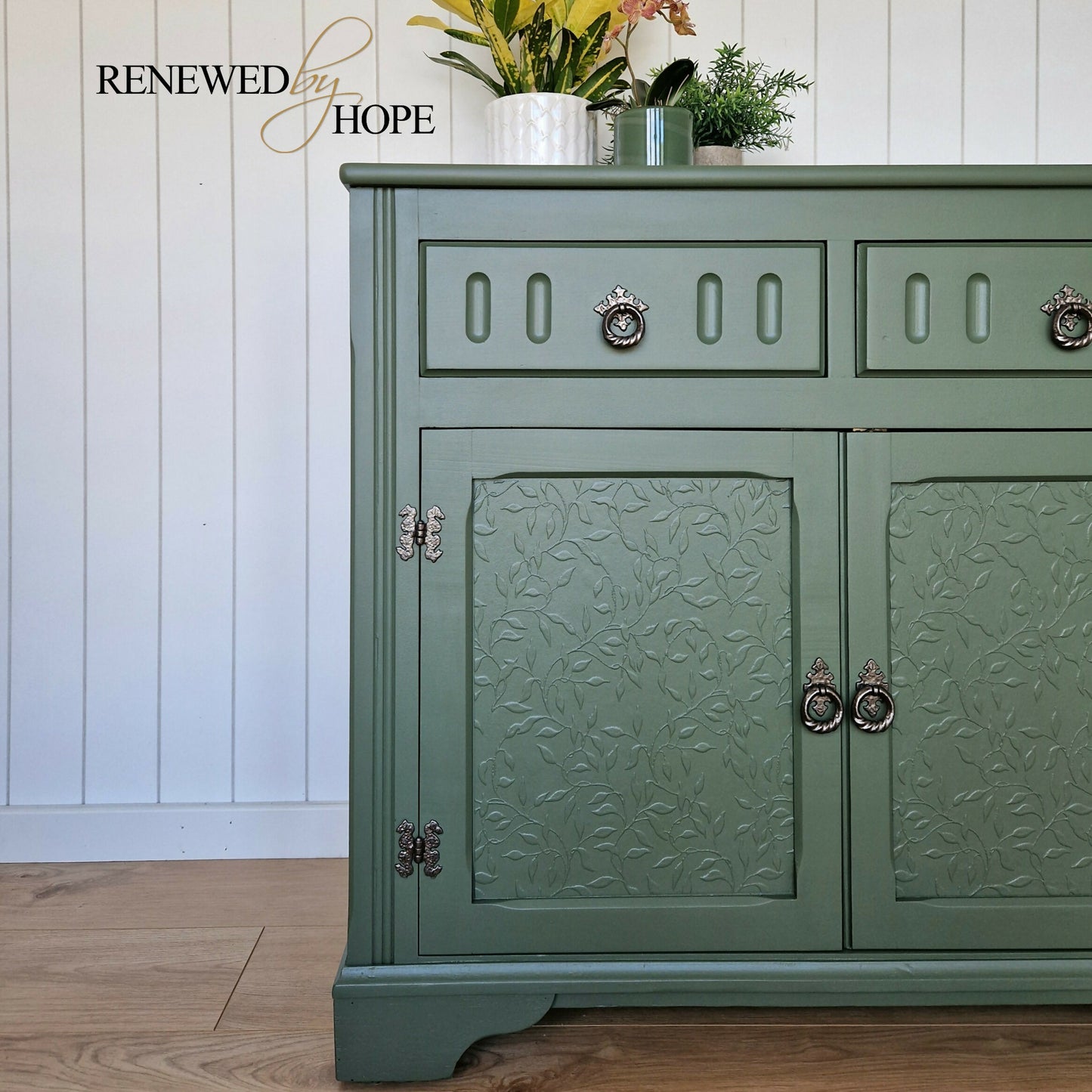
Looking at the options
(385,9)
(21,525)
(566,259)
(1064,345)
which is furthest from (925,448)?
(21,525)

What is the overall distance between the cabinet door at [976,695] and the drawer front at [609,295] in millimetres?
209

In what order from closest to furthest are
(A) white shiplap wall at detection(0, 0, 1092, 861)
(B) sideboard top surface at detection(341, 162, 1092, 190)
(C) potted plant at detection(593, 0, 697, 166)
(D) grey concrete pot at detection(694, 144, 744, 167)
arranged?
1. (B) sideboard top surface at detection(341, 162, 1092, 190)
2. (C) potted plant at detection(593, 0, 697, 166)
3. (D) grey concrete pot at detection(694, 144, 744, 167)
4. (A) white shiplap wall at detection(0, 0, 1092, 861)

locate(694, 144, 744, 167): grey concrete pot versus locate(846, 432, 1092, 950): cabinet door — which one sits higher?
locate(694, 144, 744, 167): grey concrete pot

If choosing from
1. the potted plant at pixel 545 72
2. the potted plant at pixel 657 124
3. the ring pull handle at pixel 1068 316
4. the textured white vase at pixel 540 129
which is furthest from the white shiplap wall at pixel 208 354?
the ring pull handle at pixel 1068 316

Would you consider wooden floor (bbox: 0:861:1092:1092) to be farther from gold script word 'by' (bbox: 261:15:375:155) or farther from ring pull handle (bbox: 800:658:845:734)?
gold script word 'by' (bbox: 261:15:375:155)

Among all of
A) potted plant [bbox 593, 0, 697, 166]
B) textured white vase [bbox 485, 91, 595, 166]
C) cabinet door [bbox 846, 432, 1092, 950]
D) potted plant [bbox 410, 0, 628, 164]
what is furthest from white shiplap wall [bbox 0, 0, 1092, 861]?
cabinet door [bbox 846, 432, 1092, 950]

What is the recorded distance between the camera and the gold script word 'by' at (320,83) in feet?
4.95

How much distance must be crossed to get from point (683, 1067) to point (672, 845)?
0.86 feet

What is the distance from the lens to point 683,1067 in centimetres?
99

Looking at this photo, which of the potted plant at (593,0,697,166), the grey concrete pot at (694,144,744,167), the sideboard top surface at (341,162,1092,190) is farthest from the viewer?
the grey concrete pot at (694,144,744,167)

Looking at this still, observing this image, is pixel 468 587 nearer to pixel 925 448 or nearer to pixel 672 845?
pixel 672 845

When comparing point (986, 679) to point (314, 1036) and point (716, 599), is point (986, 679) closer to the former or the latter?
point (716, 599)

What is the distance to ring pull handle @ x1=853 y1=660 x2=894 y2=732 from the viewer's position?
95 cm

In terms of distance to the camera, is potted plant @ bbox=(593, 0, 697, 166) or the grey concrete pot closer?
potted plant @ bbox=(593, 0, 697, 166)
